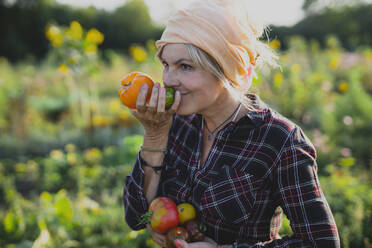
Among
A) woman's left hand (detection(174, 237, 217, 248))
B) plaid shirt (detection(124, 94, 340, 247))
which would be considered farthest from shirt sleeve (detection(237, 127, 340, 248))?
woman's left hand (detection(174, 237, 217, 248))

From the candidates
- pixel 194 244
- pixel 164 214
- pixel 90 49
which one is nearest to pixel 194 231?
pixel 194 244

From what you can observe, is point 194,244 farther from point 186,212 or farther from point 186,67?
point 186,67

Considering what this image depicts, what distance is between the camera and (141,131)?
19.3 feet

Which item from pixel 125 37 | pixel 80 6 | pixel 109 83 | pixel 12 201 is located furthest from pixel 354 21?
pixel 12 201

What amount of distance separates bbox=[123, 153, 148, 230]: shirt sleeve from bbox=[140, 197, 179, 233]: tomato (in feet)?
0.44

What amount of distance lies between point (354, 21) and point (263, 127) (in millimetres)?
23212

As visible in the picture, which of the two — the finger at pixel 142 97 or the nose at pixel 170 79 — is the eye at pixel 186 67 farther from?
the finger at pixel 142 97

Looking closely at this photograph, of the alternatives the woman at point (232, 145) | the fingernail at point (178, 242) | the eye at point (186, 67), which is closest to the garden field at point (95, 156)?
the woman at point (232, 145)

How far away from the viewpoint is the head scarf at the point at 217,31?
1406 millimetres

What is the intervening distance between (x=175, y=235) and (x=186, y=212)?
0.41 feet

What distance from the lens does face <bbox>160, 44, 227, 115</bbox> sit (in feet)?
4.76

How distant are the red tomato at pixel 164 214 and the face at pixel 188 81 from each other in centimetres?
49

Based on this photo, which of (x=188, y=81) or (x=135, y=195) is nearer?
(x=188, y=81)

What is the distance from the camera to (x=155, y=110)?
5.12 ft
